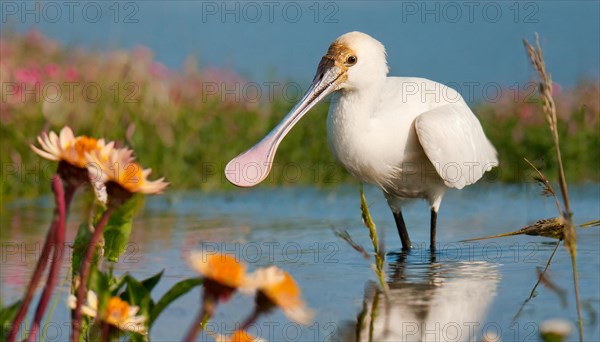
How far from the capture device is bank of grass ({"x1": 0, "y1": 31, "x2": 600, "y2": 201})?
30.5 feet

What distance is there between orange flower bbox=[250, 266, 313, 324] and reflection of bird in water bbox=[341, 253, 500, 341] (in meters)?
0.91

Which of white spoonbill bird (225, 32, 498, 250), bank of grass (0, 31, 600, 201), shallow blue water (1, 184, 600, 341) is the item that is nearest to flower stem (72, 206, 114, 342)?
shallow blue water (1, 184, 600, 341)

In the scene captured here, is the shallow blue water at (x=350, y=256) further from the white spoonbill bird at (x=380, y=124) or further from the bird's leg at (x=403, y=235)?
the white spoonbill bird at (x=380, y=124)

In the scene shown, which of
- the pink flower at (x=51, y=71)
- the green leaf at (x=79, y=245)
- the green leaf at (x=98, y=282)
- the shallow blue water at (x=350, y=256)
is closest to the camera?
the green leaf at (x=98, y=282)

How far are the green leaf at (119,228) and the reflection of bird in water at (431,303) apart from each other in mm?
648

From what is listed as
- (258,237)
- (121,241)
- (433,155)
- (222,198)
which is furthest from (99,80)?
(121,241)

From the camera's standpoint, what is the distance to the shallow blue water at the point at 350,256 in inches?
142

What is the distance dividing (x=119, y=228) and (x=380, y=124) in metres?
3.01

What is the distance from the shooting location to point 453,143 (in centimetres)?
586

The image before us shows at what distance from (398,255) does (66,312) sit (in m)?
2.34

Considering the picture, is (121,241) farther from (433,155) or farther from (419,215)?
(419,215)

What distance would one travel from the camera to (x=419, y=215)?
26.3ft

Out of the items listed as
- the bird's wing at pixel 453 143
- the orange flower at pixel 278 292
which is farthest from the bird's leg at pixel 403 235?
the orange flower at pixel 278 292

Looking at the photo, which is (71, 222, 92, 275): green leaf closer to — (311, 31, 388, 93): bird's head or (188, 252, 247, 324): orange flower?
(188, 252, 247, 324): orange flower
